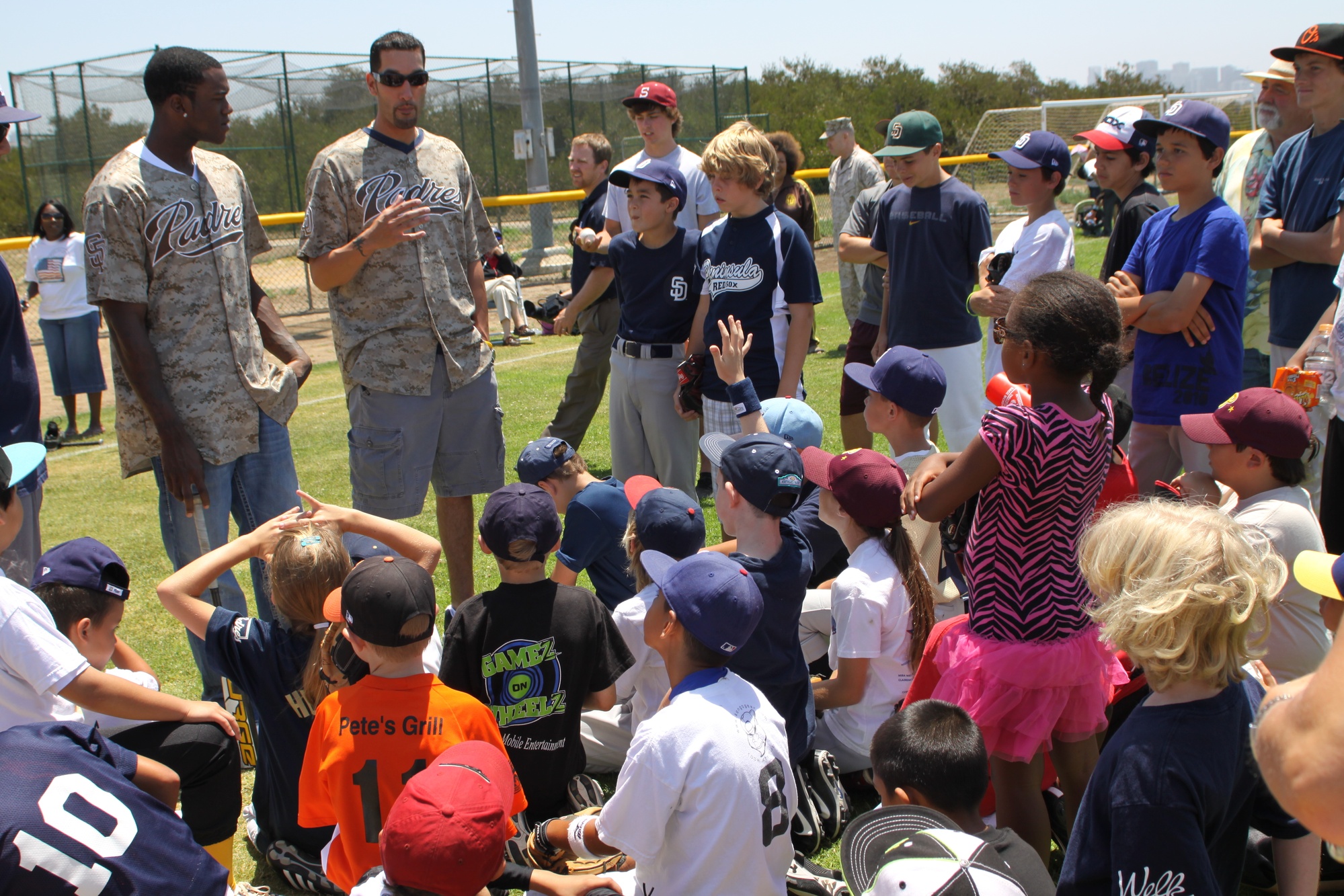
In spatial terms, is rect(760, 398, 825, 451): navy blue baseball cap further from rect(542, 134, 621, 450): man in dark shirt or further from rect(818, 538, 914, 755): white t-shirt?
rect(542, 134, 621, 450): man in dark shirt

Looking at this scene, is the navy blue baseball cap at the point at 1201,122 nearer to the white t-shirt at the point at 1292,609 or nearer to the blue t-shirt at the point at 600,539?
the white t-shirt at the point at 1292,609

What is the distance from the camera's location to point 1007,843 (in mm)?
2201

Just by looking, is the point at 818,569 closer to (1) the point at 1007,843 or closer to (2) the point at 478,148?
(1) the point at 1007,843

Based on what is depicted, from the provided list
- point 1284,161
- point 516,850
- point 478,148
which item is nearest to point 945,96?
point 478,148

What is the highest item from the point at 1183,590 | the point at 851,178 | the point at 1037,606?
the point at 851,178

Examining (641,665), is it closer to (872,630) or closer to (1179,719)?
(872,630)

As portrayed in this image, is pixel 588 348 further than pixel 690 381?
Yes

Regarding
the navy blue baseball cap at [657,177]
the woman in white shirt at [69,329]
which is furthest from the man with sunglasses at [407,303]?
the woman in white shirt at [69,329]

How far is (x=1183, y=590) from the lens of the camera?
6.85 ft

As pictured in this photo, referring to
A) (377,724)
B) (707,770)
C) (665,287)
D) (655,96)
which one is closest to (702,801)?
(707,770)

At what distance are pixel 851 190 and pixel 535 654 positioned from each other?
908 cm

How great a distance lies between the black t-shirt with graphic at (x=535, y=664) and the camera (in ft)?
9.96

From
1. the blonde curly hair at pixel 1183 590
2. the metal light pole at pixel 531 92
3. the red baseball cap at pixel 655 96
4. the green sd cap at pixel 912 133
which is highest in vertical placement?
the metal light pole at pixel 531 92

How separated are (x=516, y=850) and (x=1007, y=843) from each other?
1.35m
